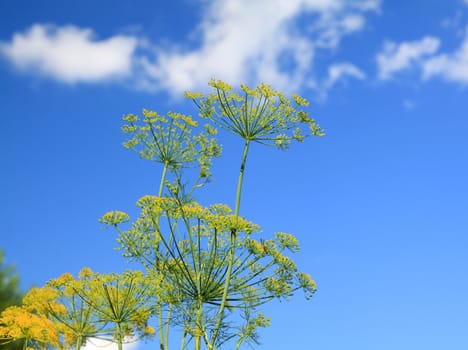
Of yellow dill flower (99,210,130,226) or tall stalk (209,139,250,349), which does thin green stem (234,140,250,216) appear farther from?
yellow dill flower (99,210,130,226)

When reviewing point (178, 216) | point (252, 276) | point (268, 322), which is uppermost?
point (178, 216)

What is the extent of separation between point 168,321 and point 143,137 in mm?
4999

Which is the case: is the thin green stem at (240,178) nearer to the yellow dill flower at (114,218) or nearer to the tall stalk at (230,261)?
the tall stalk at (230,261)

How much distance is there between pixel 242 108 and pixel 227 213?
7.23 ft

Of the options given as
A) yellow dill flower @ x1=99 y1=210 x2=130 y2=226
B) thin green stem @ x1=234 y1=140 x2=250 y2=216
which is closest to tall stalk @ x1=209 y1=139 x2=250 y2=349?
thin green stem @ x1=234 y1=140 x2=250 y2=216

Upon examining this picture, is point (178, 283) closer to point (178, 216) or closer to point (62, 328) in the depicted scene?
point (178, 216)

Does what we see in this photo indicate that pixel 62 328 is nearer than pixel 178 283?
No

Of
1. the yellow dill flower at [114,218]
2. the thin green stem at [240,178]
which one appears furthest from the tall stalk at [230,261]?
the yellow dill flower at [114,218]

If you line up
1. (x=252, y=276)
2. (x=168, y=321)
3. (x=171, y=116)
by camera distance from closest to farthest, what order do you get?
(x=252, y=276), (x=168, y=321), (x=171, y=116)

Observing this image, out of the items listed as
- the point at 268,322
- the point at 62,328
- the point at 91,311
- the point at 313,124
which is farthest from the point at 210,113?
the point at 62,328

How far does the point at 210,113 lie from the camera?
12938 millimetres

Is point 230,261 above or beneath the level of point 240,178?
beneath

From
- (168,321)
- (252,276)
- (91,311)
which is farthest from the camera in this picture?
(91,311)

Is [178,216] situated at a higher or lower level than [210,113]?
lower
